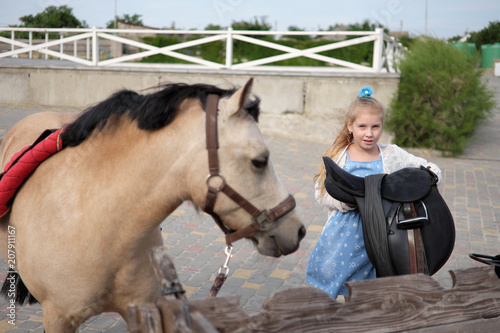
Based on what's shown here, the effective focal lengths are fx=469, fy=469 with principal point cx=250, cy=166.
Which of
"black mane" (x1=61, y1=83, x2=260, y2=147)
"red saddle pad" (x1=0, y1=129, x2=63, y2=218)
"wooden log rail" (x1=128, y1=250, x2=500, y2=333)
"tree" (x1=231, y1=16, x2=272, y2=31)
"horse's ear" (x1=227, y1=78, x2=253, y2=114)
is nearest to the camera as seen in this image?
"wooden log rail" (x1=128, y1=250, x2=500, y2=333)

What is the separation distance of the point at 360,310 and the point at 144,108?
121cm

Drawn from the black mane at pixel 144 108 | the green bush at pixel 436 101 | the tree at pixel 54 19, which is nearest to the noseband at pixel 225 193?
the black mane at pixel 144 108

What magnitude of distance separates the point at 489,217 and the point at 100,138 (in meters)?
5.92

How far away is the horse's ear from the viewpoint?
1864 millimetres

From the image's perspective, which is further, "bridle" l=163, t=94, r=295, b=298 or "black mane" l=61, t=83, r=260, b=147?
"black mane" l=61, t=83, r=260, b=147

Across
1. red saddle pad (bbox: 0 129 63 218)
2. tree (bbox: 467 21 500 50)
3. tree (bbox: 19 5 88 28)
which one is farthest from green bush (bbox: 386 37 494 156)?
tree (bbox: 19 5 88 28)

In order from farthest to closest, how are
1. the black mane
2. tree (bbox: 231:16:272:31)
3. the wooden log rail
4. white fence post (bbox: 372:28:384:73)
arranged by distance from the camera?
1. tree (bbox: 231:16:272:31)
2. white fence post (bbox: 372:28:384:73)
3. the black mane
4. the wooden log rail

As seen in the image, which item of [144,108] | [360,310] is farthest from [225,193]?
[360,310]

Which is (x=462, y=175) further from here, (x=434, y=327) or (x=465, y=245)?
(x=434, y=327)

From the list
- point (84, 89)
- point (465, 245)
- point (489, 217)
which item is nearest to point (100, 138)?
point (465, 245)

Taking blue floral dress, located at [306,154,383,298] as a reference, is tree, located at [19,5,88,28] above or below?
above

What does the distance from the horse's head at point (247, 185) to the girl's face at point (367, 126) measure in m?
1.02

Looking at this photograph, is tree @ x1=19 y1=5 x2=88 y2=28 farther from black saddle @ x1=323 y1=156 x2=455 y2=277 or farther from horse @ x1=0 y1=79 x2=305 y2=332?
black saddle @ x1=323 y1=156 x2=455 y2=277

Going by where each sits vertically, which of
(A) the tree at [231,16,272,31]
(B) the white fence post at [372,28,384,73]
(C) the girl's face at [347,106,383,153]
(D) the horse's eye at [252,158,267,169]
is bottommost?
(D) the horse's eye at [252,158,267,169]
